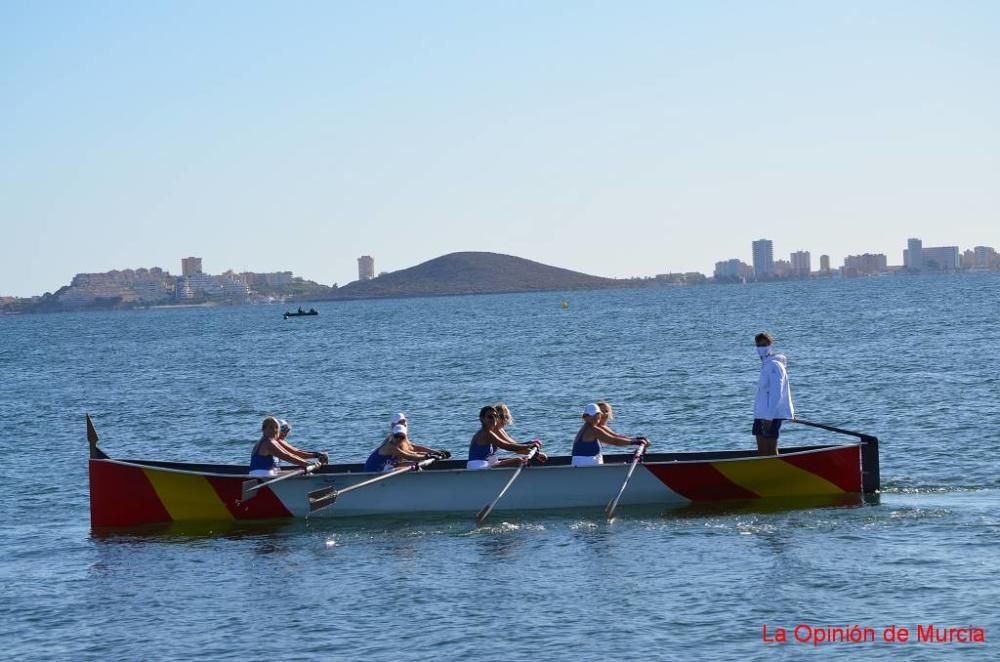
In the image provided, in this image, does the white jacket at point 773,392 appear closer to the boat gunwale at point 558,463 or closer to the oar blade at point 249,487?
the boat gunwale at point 558,463

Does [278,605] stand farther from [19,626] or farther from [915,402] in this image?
[915,402]

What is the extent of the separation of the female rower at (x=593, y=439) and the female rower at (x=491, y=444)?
0.76m

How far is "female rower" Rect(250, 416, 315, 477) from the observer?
2056 cm

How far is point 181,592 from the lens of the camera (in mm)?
16828

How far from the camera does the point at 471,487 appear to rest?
20.5 metres

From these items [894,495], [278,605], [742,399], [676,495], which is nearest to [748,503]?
[676,495]

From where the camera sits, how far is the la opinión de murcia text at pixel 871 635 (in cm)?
1354

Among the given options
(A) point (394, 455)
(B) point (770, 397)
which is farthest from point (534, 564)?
(B) point (770, 397)

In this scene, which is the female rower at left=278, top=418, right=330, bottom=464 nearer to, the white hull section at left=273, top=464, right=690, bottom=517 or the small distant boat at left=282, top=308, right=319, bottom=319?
the white hull section at left=273, top=464, right=690, bottom=517

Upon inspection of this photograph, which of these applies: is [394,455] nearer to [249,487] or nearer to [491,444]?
[491,444]

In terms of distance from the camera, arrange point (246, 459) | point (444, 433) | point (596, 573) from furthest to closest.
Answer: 1. point (444, 433)
2. point (246, 459)
3. point (596, 573)

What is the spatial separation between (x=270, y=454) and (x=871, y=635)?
33.8 ft

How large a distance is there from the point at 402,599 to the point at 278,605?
4.98ft

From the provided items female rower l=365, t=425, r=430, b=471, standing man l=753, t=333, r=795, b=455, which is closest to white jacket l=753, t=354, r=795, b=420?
standing man l=753, t=333, r=795, b=455
